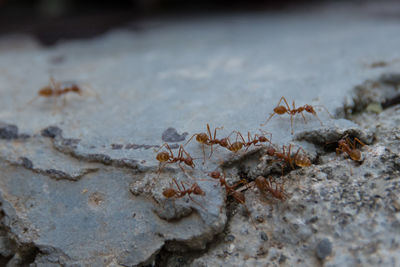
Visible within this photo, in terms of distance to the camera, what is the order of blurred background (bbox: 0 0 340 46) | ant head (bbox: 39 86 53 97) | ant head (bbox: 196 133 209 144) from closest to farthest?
ant head (bbox: 196 133 209 144)
ant head (bbox: 39 86 53 97)
blurred background (bbox: 0 0 340 46)

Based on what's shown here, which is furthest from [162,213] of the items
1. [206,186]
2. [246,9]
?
[246,9]

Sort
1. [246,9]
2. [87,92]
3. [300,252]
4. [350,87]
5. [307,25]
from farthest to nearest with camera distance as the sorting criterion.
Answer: [246,9] < [307,25] < [87,92] < [350,87] < [300,252]

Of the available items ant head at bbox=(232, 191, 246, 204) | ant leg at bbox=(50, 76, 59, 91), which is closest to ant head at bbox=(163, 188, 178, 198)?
ant head at bbox=(232, 191, 246, 204)

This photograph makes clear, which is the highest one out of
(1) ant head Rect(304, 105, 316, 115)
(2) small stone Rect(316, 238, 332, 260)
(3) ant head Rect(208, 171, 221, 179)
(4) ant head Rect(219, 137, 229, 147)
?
(1) ant head Rect(304, 105, 316, 115)

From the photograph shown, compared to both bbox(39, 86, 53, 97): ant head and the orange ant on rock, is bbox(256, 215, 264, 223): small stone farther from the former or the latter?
bbox(39, 86, 53, 97): ant head

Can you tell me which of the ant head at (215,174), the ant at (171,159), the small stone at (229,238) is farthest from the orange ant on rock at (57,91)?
the small stone at (229,238)

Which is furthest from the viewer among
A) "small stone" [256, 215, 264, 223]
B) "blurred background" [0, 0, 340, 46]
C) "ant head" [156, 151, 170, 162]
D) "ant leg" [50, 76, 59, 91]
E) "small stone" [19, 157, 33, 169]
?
"blurred background" [0, 0, 340, 46]

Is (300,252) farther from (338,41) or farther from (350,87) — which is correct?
(338,41)

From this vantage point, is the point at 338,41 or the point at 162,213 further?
the point at 338,41
